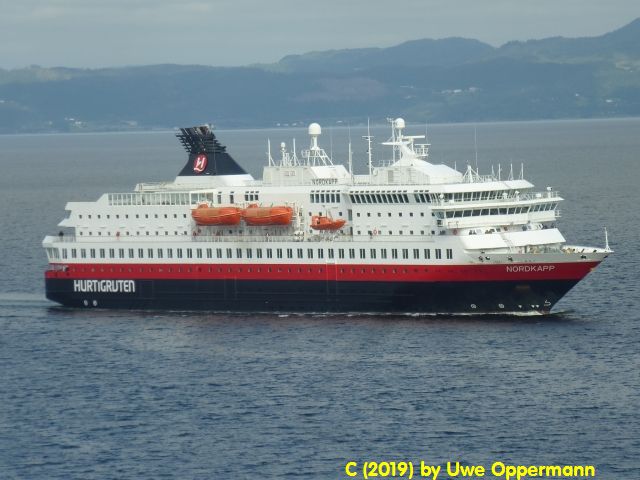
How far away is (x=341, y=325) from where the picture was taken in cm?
6912

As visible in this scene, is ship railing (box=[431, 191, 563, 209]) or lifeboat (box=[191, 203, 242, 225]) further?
lifeboat (box=[191, 203, 242, 225])

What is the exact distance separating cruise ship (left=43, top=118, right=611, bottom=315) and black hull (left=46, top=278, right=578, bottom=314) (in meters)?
0.05

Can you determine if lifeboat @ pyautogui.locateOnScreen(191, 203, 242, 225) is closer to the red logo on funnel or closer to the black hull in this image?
the black hull

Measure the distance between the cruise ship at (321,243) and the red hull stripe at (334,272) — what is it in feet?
0.17

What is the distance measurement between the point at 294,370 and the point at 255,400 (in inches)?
185

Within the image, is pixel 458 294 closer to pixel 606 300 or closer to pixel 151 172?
pixel 606 300

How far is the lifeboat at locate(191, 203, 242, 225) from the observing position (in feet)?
243

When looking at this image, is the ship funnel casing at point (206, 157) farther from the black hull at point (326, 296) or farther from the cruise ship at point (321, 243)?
the black hull at point (326, 296)

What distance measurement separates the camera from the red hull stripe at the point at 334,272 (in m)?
68.7

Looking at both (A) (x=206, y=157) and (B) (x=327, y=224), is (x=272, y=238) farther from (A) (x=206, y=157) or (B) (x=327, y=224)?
(A) (x=206, y=157)

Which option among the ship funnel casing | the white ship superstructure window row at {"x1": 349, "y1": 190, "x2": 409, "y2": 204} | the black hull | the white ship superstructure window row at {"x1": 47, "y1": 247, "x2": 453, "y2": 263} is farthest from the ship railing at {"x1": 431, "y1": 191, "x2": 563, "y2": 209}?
the ship funnel casing

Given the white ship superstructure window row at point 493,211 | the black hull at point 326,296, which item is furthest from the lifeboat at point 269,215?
the white ship superstructure window row at point 493,211

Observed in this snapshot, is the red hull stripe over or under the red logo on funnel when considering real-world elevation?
under

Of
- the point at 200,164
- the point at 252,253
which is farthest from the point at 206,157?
the point at 252,253
